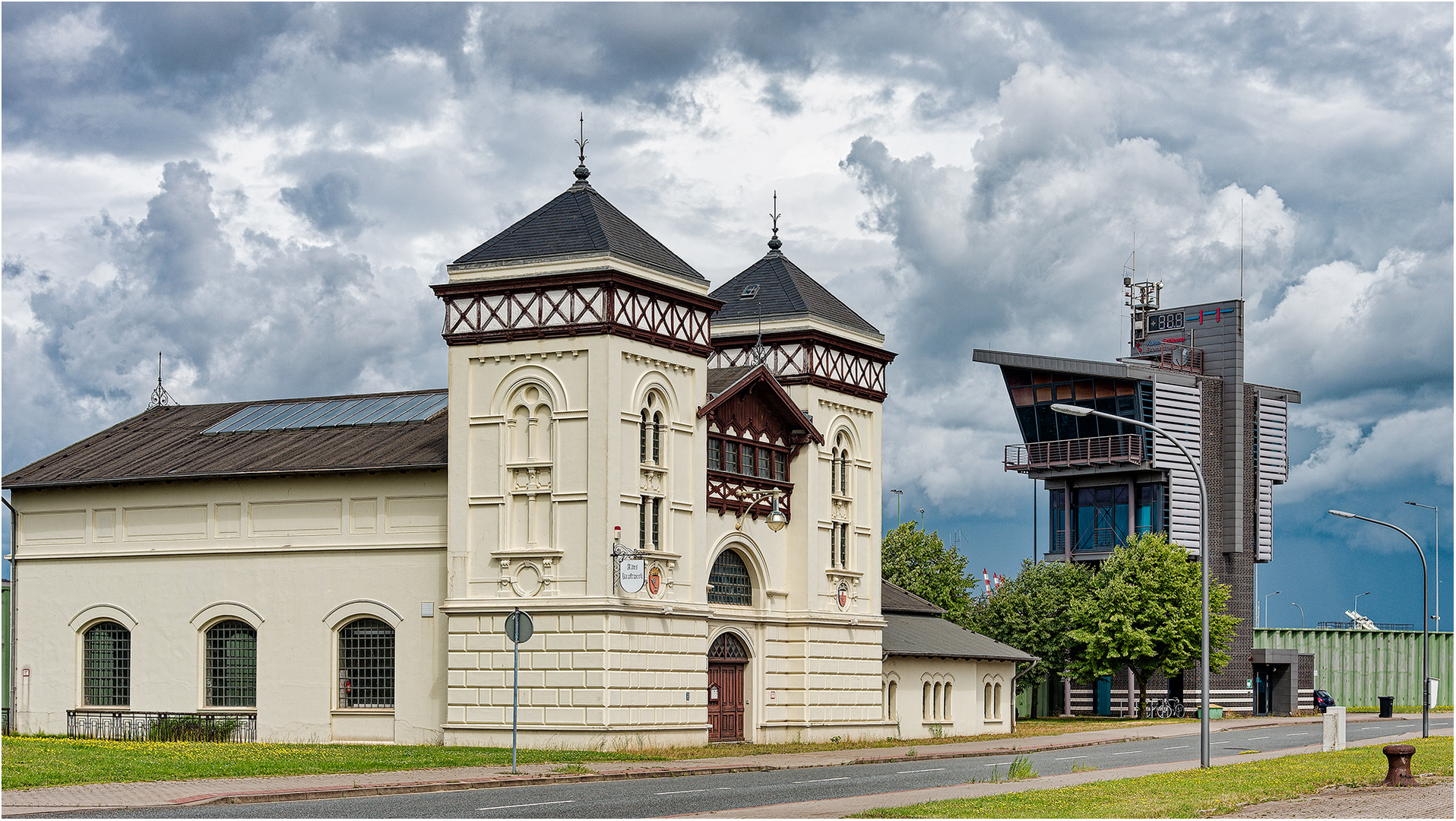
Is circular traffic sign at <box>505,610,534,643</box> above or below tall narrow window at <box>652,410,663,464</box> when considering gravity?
below

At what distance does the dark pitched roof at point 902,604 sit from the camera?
60.5 m

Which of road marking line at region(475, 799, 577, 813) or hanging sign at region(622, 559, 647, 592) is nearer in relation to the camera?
road marking line at region(475, 799, 577, 813)

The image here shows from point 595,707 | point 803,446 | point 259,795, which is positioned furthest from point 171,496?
point 259,795

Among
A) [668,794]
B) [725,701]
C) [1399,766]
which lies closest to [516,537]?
[725,701]

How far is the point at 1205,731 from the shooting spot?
105 ft

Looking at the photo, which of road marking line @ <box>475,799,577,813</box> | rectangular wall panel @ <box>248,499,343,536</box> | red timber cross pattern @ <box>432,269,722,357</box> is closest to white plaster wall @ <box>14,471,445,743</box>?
rectangular wall panel @ <box>248,499,343,536</box>

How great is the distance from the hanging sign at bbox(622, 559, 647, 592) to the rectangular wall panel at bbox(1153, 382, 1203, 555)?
167 ft

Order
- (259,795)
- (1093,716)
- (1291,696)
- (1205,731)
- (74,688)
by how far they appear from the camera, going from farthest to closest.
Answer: (1291,696), (1093,716), (74,688), (1205,731), (259,795)

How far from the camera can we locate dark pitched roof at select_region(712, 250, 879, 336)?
49.6 metres

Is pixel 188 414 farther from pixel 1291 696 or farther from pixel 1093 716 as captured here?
pixel 1291 696

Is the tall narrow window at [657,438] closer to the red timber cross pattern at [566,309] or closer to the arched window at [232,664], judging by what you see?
the red timber cross pattern at [566,309]

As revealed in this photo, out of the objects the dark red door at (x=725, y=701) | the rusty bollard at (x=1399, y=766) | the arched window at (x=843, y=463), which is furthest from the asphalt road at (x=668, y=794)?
the arched window at (x=843, y=463)

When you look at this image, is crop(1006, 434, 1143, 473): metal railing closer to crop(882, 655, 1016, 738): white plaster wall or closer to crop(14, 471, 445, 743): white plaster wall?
crop(882, 655, 1016, 738): white plaster wall

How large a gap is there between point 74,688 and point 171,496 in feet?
19.0
